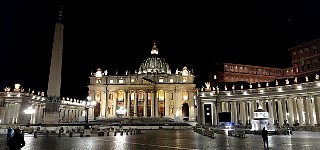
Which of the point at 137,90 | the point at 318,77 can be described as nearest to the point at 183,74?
the point at 137,90

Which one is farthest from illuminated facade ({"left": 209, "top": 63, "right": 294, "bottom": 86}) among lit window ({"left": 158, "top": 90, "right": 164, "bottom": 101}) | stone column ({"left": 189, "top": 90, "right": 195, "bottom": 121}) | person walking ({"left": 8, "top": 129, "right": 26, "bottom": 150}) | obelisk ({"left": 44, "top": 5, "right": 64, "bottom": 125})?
person walking ({"left": 8, "top": 129, "right": 26, "bottom": 150})

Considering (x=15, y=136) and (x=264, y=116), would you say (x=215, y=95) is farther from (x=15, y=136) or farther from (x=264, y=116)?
(x=15, y=136)

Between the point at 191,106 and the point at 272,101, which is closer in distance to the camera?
the point at 272,101

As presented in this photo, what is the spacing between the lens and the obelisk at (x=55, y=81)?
130ft

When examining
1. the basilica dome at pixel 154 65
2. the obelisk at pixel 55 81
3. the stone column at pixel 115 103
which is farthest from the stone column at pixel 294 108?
the stone column at pixel 115 103

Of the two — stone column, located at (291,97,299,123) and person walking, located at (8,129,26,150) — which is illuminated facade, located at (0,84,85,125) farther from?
stone column, located at (291,97,299,123)

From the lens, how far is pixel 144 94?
11681cm

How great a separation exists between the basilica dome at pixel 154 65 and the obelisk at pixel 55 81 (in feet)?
285

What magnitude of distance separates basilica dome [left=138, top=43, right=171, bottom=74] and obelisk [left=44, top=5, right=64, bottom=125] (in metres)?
86.8

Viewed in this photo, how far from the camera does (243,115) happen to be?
256 ft

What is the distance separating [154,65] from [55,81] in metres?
92.7

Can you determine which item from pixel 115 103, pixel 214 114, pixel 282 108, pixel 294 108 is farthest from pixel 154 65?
pixel 294 108

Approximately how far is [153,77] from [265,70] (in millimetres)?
49802

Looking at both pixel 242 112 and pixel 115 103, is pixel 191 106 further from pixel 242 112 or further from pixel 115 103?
pixel 242 112
